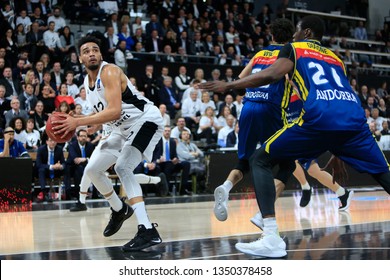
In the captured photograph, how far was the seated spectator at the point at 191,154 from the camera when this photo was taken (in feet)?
48.9

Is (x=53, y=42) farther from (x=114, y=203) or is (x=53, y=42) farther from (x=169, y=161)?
(x=114, y=203)

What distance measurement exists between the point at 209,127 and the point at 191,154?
143 cm

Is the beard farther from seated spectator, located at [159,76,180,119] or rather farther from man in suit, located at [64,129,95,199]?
seated spectator, located at [159,76,180,119]

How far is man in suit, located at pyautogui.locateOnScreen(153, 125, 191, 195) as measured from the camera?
14.4 m

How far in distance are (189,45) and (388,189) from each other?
14.8 meters

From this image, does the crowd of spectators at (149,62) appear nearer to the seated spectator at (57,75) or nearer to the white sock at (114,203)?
the seated spectator at (57,75)

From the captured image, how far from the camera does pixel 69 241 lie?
22.6 feet

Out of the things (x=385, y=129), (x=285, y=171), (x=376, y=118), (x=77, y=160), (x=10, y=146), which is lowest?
(x=385, y=129)

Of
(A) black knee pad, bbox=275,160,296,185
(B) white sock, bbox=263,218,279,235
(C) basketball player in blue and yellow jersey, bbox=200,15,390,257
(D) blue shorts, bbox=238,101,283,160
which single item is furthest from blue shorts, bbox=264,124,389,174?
(D) blue shorts, bbox=238,101,283,160

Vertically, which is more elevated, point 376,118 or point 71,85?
Answer: point 71,85

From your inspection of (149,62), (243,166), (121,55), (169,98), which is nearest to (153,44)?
(149,62)

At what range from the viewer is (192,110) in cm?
1677

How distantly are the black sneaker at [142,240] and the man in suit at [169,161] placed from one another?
829 centimetres

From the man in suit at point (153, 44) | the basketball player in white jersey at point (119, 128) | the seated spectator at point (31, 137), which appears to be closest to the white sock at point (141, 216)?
the basketball player in white jersey at point (119, 128)
